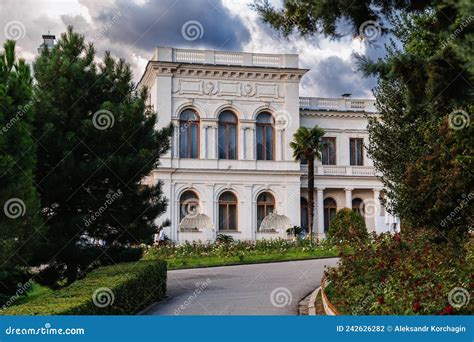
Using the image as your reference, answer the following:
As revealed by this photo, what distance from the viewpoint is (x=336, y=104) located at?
4231 centimetres

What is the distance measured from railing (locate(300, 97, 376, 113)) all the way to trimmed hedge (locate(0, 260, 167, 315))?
2735 cm

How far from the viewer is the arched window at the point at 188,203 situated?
36.8 meters

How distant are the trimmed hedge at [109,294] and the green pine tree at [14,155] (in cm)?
125

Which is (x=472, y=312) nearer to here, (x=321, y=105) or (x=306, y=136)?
(x=306, y=136)

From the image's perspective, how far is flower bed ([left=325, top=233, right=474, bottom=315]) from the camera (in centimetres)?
942

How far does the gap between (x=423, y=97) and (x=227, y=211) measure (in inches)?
1162

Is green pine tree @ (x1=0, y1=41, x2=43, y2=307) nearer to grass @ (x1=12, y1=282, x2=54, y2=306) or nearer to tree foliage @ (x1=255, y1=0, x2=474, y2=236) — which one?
tree foliage @ (x1=255, y1=0, x2=474, y2=236)

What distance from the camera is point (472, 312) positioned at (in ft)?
29.8

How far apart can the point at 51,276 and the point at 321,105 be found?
28.1 meters

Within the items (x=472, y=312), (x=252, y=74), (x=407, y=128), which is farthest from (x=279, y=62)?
(x=472, y=312)

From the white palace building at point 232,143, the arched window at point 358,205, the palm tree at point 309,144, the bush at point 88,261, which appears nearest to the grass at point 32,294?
the bush at point 88,261

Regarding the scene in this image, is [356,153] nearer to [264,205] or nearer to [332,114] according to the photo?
[332,114]

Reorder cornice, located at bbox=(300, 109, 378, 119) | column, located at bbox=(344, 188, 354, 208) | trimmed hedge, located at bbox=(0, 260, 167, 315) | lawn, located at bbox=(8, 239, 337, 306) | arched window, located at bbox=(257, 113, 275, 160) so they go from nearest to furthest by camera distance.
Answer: trimmed hedge, located at bbox=(0, 260, 167, 315), lawn, located at bbox=(8, 239, 337, 306), arched window, located at bbox=(257, 113, 275, 160), column, located at bbox=(344, 188, 354, 208), cornice, located at bbox=(300, 109, 378, 119)

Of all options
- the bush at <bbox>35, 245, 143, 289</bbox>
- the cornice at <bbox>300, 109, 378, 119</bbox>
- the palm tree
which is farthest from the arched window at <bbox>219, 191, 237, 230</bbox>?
the bush at <bbox>35, 245, 143, 289</bbox>
